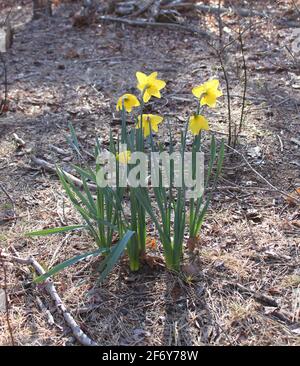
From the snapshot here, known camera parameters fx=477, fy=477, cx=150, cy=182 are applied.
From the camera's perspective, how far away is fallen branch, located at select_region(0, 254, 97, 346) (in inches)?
70.7

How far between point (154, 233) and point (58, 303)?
62 centimetres

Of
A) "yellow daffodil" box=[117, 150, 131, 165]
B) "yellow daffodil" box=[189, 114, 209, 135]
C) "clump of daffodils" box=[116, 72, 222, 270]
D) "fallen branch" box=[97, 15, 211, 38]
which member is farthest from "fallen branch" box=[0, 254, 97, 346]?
"fallen branch" box=[97, 15, 211, 38]

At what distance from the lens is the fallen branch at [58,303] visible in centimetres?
179

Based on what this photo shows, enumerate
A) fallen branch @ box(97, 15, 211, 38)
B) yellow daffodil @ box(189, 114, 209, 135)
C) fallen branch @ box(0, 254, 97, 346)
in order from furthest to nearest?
fallen branch @ box(97, 15, 211, 38) → yellow daffodil @ box(189, 114, 209, 135) → fallen branch @ box(0, 254, 97, 346)

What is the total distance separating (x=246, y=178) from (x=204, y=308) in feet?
3.50

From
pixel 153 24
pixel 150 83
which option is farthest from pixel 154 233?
pixel 153 24

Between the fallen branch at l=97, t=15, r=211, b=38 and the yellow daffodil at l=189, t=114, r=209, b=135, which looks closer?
the yellow daffodil at l=189, t=114, r=209, b=135

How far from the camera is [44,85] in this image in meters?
4.21

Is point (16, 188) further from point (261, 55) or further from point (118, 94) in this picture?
point (261, 55)

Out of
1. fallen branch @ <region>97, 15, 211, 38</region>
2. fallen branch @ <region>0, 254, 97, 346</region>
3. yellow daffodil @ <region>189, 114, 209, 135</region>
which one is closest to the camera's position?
fallen branch @ <region>0, 254, 97, 346</region>

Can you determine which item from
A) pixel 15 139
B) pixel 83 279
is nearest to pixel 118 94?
pixel 15 139

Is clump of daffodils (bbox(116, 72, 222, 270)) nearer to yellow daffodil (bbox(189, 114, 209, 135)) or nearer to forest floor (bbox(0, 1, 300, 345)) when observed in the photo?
yellow daffodil (bbox(189, 114, 209, 135))

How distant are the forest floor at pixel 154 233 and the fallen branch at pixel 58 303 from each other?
0.03m

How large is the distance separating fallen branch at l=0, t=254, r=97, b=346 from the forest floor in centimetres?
3
